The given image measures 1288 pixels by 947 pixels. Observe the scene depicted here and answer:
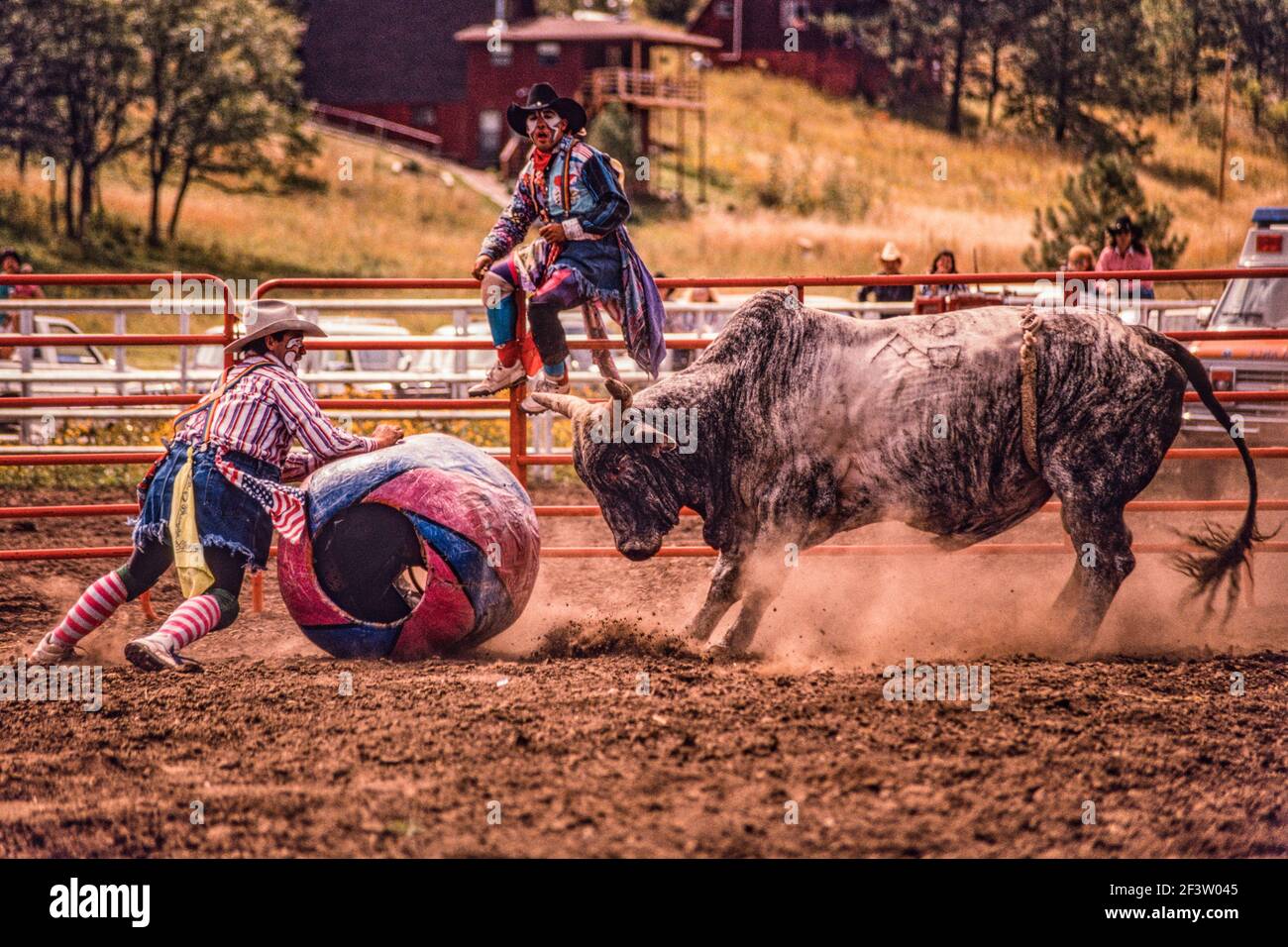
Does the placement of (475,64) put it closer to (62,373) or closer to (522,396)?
(62,373)

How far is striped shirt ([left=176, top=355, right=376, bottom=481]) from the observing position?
233 inches

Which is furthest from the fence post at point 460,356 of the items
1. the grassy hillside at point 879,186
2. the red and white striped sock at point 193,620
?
the grassy hillside at point 879,186

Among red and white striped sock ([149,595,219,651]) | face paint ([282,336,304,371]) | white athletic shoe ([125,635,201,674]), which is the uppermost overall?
face paint ([282,336,304,371])

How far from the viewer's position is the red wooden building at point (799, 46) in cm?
4972

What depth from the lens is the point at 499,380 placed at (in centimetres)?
705

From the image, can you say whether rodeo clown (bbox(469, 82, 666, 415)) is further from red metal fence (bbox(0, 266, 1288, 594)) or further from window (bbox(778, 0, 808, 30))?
window (bbox(778, 0, 808, 30))

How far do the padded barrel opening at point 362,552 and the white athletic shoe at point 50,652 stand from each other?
49.8 inches

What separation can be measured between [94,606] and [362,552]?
1204mm

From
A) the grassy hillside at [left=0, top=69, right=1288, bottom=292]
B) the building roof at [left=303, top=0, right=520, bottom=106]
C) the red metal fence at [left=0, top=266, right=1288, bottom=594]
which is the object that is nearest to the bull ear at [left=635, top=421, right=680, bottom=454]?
the red metal fence at [left=0, top=266, right=1288, bottom=594]

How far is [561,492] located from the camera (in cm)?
1124

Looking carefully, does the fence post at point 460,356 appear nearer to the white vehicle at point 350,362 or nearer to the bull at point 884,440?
the white vehicle at point 350,362

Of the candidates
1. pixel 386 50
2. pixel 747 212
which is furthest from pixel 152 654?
pixel 386 50

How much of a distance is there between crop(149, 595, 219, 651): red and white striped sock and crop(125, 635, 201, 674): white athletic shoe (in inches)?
1.1
